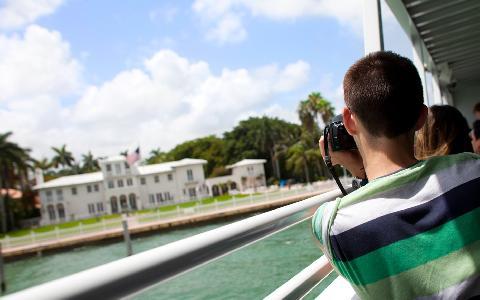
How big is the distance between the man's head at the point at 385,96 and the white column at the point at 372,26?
2064 mm

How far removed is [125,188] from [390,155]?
52.2 meters

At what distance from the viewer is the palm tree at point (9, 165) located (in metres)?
41.9

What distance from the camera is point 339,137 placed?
1030 mm

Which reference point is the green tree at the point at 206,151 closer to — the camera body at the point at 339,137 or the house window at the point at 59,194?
the house window at the point at 59,194

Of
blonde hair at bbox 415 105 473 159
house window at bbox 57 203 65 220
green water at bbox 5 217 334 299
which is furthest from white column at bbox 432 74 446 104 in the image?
house window at bbox 57 203 65 220

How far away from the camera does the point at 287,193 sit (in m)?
30.2

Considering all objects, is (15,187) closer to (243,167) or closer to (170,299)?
(243,167)

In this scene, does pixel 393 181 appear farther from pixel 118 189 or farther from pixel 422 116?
pixel 118 189

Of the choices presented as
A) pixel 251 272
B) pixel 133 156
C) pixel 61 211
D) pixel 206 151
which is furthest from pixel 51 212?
pixel 251 272

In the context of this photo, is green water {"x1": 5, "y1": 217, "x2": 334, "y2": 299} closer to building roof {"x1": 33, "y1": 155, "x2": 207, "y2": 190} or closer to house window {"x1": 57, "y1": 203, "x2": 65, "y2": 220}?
building roof {"x1": 33, "y1": 155, "x2": 207, "y2": 190}

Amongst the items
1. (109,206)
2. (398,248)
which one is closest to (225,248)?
(398,248)

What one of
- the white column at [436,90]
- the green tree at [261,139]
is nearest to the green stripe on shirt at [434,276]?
the white column at [436,90]

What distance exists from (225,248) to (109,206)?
51853 mm

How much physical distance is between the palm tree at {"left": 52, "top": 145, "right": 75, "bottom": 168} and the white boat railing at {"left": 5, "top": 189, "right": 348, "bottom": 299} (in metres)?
76.6
